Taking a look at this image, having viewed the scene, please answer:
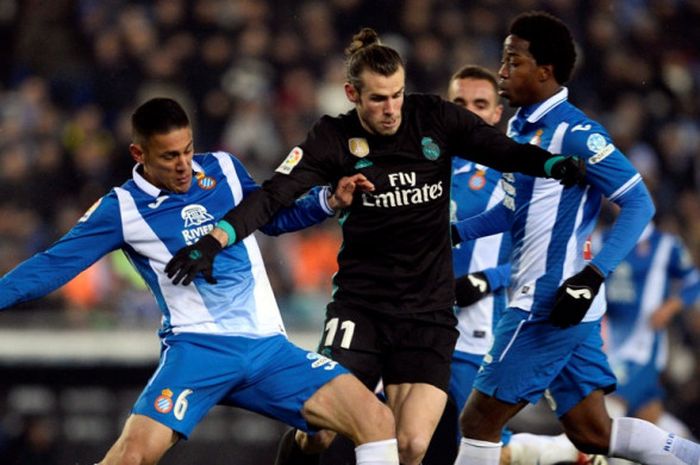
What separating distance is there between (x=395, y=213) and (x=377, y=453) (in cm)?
101

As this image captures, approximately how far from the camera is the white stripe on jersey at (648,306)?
9.62 metres

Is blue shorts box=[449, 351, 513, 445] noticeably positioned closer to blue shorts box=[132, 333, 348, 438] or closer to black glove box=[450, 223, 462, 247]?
black glove box=[450, 223, 462, 247]

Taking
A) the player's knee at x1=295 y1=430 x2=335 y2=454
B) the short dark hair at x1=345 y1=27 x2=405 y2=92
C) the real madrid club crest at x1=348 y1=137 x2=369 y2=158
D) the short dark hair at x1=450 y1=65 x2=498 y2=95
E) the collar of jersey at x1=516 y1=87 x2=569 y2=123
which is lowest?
the player's knee at x1=295 y1=430 x2=335 y2=454

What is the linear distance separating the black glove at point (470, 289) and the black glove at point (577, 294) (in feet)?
3.94

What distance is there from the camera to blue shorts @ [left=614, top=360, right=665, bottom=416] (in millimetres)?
9609

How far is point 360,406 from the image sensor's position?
5.34 meters

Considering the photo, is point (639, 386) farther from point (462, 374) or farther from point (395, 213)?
point (395, 213)

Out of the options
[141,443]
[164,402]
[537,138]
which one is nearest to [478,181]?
[537,138]

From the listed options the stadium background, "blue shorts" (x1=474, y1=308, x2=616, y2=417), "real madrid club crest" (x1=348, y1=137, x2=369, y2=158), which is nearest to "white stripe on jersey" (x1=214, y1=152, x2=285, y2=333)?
"real madrid club crest" (x1=348, y1=137, x2=369, y2=158)

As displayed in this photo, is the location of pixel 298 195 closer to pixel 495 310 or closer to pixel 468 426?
pixel 468 426

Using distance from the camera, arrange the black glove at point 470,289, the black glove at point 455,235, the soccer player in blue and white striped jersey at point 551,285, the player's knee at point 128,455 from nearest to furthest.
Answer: the player's knee at point 128,455
the soccer player in blue and white striped jersey at point 551,285
the black glove at point 455,235
the black glove at point 470,289

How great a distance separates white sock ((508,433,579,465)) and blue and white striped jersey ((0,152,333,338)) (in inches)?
65.6

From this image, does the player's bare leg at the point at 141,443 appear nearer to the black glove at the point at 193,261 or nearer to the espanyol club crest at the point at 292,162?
the black glove at the point at 193,261

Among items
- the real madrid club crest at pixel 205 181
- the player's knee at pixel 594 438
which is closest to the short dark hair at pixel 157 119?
the real madrid club crest at pixel 205 181
